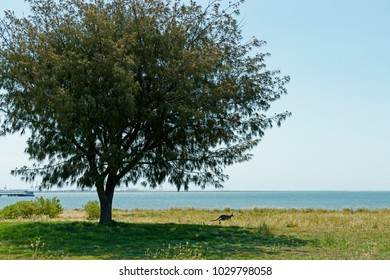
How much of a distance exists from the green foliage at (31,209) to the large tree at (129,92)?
13568 mm

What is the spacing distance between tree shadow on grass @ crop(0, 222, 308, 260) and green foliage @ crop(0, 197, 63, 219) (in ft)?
42.6

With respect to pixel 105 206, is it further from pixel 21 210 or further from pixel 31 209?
pixel 31 209

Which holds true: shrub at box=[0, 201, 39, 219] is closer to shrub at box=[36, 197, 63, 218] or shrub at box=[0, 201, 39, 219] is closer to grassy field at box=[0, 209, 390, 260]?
shrub at box=[36, 197, 63, 218]

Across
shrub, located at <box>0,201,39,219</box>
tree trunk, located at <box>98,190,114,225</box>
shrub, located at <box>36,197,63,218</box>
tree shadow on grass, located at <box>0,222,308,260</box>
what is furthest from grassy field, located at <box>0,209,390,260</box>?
shrub, located at <box>36,197,63,218</box>

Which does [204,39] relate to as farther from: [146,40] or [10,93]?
[10,93]

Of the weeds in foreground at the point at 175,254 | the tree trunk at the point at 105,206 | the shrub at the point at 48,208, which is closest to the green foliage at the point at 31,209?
the shrub at the point at 48,208

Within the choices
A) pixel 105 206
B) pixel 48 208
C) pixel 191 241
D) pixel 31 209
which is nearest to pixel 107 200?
pixel 105 206

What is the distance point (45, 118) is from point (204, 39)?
28.4ft

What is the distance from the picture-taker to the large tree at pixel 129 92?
20.8 m

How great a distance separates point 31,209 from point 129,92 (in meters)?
20.9

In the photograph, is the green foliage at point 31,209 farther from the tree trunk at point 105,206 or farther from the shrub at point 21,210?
the tree trunk at point 105,206

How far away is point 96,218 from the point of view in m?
35.5

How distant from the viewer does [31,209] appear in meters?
37.8

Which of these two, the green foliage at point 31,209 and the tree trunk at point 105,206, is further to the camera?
the green foliage at point 31,209
